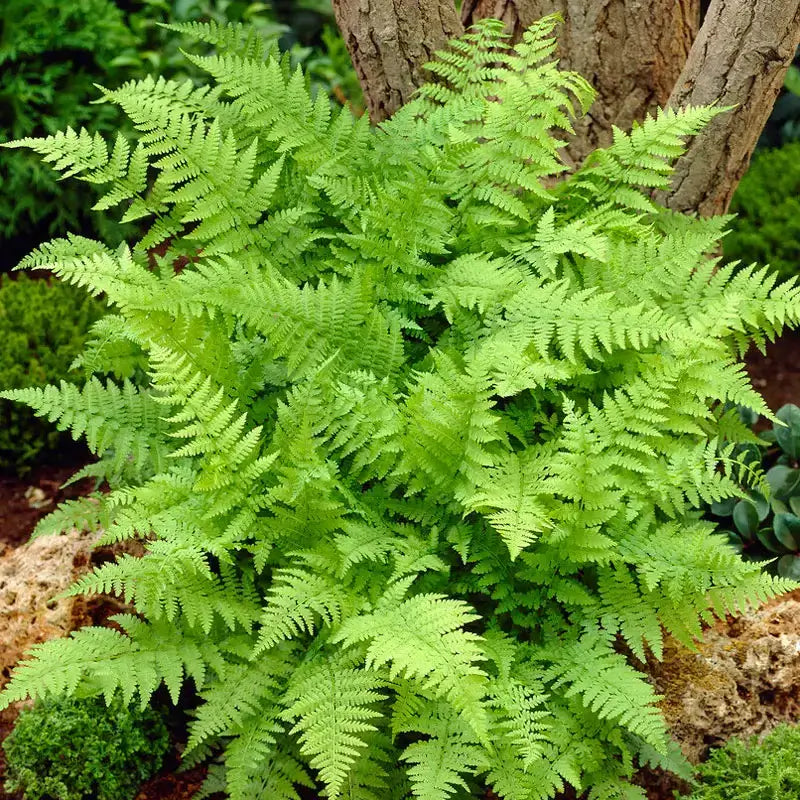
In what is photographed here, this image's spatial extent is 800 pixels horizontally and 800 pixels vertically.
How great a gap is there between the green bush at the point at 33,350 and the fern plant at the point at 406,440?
40.2 inches

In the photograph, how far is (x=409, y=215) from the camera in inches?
132

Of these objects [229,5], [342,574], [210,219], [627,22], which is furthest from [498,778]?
[229,5]

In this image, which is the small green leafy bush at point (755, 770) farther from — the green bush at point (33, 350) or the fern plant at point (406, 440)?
the green bush at point (33, 350)

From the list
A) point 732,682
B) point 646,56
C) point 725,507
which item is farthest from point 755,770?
point 646,56

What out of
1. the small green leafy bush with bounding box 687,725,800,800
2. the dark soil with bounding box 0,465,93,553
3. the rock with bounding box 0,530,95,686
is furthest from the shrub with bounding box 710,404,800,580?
the dark soil with bounding box 0,465,93,553

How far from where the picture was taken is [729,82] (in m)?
3.61

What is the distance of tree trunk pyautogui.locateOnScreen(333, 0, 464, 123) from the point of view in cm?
378

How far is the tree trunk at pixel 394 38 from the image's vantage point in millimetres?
3777

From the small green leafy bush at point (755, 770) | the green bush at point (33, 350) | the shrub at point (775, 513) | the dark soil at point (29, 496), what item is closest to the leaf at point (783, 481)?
the shrub at point (775, 513)

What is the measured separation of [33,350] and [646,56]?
315 centimetres

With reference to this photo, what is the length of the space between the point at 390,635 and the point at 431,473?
0.62 m

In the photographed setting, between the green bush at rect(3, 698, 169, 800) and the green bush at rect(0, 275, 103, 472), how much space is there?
179 centimetres

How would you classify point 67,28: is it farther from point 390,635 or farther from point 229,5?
point 390,635

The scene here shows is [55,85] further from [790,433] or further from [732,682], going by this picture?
[732,682]
